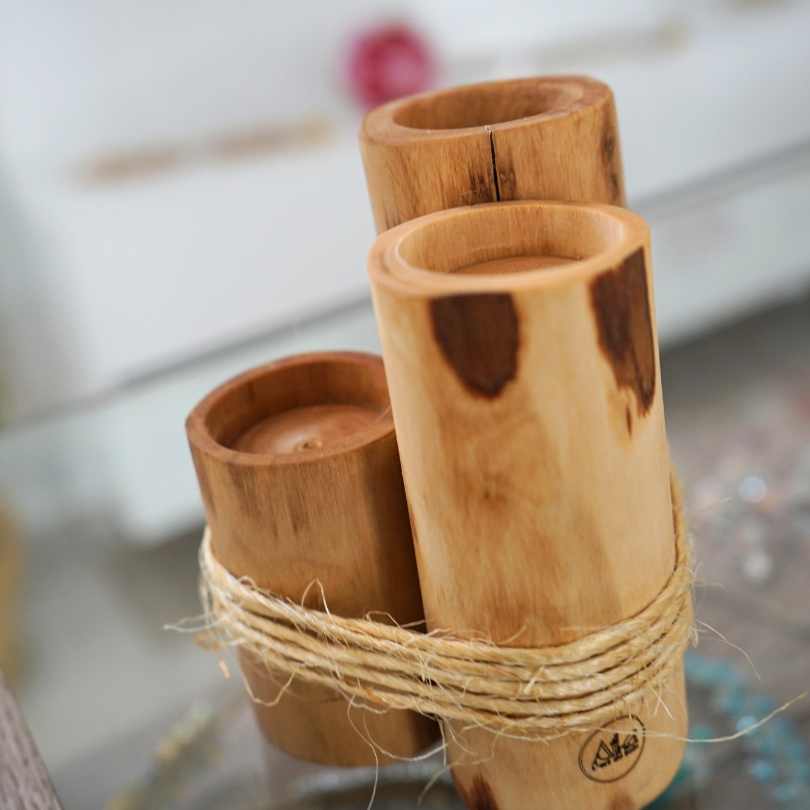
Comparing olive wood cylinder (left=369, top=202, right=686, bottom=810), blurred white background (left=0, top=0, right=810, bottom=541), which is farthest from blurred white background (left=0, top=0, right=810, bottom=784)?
olive wood cylinder (left=369, top=202, right=686, bottom=810)

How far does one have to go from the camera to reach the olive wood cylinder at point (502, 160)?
1.29 ft

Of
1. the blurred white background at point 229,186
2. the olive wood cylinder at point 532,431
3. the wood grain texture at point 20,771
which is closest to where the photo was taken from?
the olive wood cylinder at point 532,431

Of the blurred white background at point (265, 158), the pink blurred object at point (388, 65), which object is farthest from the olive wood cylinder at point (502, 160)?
the pink blurred object at point (388, 65)

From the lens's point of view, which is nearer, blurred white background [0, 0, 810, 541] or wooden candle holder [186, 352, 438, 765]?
wooden candle holder [186, 352, 438, 765]

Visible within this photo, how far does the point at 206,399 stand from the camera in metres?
0.46

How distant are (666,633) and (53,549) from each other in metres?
0.51

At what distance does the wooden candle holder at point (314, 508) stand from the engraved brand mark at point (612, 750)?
84 millimetres

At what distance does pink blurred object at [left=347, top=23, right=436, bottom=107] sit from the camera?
1619mm

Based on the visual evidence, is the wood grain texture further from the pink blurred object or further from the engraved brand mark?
the pink blurred object

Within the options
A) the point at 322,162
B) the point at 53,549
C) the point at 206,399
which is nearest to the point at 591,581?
the point at 206,399

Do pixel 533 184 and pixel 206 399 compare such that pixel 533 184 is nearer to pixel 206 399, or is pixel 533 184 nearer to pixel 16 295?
pixel 206 399

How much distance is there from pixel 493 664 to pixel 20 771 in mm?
201

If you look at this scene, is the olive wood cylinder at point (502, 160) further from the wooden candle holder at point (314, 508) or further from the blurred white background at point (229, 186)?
the blurred white background at point (229, 186)

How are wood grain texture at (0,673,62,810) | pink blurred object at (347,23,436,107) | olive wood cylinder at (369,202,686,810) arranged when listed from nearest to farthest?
olive wood cylinder at (369,202,686,810), wood grain texture at (0,673,62,810), pink blurred object at (347,23,436,107)
